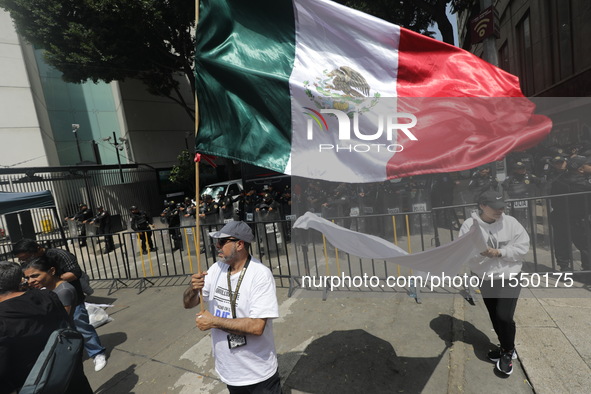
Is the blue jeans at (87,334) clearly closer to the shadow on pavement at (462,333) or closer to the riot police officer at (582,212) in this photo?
the shadow on pavement at (462,333)

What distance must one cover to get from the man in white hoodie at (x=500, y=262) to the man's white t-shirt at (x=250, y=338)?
6.25 ft

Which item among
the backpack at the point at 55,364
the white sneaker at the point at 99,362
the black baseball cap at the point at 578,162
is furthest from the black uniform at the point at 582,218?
the white sneaker at the point at 99,362

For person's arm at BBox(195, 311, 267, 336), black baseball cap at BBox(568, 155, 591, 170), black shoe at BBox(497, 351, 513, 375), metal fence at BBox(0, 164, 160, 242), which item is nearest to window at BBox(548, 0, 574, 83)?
black baseball cap at BBox(568, 155, 591, 170)

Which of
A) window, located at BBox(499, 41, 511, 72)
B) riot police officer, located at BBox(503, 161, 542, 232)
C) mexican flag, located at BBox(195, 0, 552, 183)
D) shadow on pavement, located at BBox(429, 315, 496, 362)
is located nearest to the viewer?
mexican flag, located at BBox(195, 0, 552, 183)

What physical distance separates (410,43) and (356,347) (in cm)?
324

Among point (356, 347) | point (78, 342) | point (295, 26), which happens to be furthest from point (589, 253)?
point (78, 342)

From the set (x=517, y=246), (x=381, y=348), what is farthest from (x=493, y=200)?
(x=381, y=348)

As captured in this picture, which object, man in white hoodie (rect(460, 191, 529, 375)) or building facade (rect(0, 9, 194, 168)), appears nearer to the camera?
man in white hoodie (rect(460, 191, 529, 375))

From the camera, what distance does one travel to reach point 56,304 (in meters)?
2.68

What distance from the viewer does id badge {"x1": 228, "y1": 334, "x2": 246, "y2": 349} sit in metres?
2.25

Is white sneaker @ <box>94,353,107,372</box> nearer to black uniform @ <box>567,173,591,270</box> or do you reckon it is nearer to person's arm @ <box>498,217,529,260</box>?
person's arm @ <box>498,217,529,260</box>

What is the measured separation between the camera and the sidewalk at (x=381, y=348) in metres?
3.09

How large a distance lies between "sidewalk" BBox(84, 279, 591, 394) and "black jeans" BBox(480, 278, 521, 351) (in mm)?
363

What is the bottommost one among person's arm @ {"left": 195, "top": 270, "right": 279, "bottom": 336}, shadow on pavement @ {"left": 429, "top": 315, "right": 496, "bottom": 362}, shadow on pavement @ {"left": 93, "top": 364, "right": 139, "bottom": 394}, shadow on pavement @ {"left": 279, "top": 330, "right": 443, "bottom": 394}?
shadow on pavement @ {"left": 429, "top": 315, "right": 496, "bottom": 362}
